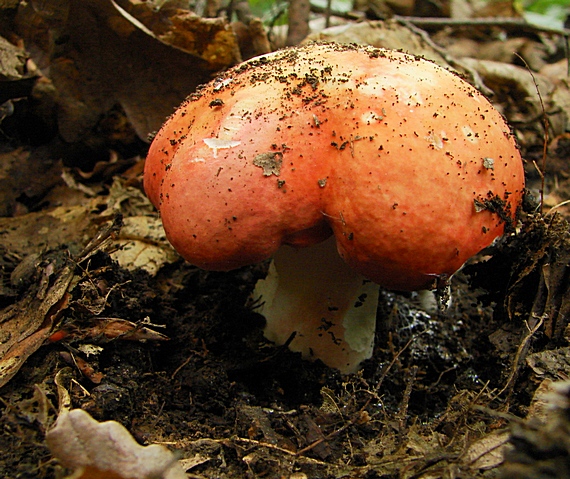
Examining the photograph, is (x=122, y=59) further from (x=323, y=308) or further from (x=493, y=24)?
(x=493, y=24)

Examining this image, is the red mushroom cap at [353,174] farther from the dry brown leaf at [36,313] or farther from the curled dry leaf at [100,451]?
the curled dry leaf at [100,451]

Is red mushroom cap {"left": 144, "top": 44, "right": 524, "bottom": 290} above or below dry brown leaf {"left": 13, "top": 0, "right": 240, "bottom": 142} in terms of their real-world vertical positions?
above

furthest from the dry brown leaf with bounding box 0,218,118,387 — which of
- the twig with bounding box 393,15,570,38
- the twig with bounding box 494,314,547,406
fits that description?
the twig with bounding box 393,15,570,38

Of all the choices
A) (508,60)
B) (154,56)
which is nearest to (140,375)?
(154,56)

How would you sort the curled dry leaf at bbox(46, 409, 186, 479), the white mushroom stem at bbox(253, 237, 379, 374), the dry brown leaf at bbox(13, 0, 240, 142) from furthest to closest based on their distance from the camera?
1. the dry brown leaf at bbox(13, 0, 240, 142)
2. the white mushroom stem at bbox(253, 237, 379, 374)
3. the curled dry leaf at bbox(46, 409, 186, 479)

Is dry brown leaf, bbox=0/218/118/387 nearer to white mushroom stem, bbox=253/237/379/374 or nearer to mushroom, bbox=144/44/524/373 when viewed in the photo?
mushroom, bbox=144/44/524/373

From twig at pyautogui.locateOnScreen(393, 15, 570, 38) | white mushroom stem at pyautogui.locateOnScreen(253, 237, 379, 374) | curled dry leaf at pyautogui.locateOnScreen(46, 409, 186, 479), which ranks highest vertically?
twig at pyautogui.locateOnScreen(393, 15, 570, 38)
